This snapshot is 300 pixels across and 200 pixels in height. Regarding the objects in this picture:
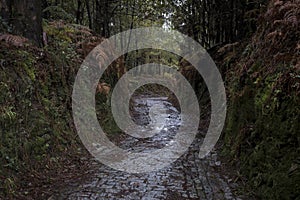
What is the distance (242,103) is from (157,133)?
3249 mm

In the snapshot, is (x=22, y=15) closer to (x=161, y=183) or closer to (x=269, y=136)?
(x=161, y=183)

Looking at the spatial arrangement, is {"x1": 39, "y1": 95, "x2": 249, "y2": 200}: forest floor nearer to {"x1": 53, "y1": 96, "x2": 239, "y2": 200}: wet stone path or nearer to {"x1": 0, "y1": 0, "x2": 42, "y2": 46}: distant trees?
{"x1": 53, "y1": 96, "x2": 239, "y2": 200}: wet stone path

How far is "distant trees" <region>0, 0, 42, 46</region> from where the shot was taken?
7.16 m

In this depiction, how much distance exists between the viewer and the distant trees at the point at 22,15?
7.16m

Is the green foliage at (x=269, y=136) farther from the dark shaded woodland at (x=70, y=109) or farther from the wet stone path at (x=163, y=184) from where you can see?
the wet stone path at (x=163, y=184)

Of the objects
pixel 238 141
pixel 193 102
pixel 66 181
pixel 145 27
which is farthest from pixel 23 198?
pixel 145 27

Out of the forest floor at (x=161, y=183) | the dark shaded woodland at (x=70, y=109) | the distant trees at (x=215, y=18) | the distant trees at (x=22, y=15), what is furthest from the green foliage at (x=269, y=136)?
the distant trees at (x=22, y=15)

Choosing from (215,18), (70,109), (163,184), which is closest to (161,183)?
(163,184)

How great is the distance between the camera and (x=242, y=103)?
665cm

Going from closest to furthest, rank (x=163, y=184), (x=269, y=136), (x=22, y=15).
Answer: (x=269, y=136)
(x=163, y=184)
(x=22, y=15)

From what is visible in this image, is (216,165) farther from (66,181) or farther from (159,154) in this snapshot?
(66,181)

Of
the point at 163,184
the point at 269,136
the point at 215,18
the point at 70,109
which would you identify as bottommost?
the point at 163,184

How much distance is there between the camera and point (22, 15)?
7.20 m

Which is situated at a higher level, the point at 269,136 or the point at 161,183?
the point at 269,136
